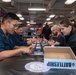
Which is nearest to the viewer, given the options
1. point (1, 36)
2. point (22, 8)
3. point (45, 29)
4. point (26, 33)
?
point (1, 36)

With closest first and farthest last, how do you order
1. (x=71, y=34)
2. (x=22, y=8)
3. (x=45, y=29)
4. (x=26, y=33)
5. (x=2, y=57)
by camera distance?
Answer: 1. (x=2, y=57)
2. (x=71, y=34)
3. (x=45, y=29)
4. (x=26, y=33)
5. (x=22, y=8)

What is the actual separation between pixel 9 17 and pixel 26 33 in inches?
248

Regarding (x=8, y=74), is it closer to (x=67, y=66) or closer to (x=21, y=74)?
(x=21, y=74)

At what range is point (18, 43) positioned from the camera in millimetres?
4309

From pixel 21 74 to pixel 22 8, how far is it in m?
9.74

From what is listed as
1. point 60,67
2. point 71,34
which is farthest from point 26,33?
point 60,67

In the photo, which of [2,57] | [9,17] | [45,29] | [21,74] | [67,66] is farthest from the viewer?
[45,29]

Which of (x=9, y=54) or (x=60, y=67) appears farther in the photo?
(x=9, y=54)

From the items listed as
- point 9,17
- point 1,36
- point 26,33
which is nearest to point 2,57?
point 1,36

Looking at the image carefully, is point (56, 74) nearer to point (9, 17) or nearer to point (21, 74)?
point (21, 74)

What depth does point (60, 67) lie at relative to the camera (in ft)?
5.22

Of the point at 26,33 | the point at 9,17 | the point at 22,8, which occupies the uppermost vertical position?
the point at 22,8

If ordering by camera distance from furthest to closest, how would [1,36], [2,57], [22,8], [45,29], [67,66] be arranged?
[22,8] < [45,29] < [1,36] < [2,57] < [67,66]

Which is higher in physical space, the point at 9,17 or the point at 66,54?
the point at 9,17
